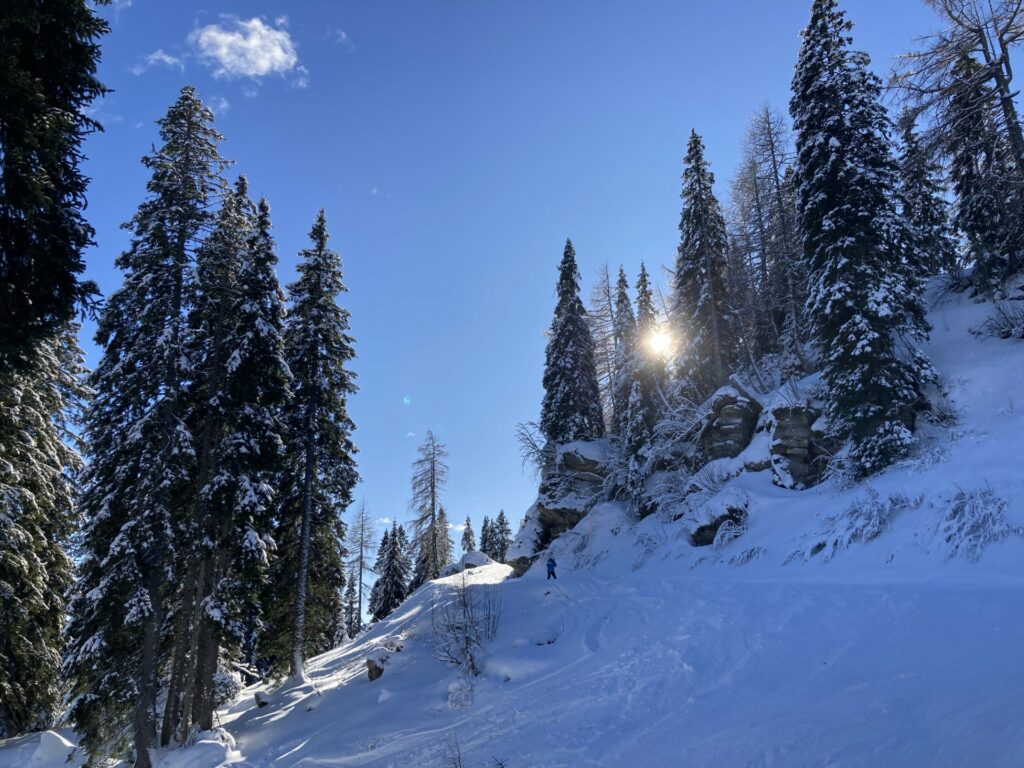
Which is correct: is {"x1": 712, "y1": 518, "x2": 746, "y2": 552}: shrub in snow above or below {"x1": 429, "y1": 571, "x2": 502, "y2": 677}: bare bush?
above

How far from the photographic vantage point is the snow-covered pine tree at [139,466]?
41.4 ft

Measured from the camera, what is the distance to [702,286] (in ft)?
95.7

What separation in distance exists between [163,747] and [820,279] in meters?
23.4

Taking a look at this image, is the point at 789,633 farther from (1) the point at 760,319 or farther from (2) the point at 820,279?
(1) the point at 760,319

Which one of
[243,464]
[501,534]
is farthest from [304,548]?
[501,534]

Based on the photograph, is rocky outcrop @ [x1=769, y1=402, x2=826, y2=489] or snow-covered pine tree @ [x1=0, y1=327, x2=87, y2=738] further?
rocky outcrop @ [x1=769, y1=402, x2=826, y2=489]

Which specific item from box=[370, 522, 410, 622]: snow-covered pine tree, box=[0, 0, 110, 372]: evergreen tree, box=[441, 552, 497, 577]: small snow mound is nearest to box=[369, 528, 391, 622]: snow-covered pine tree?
box=[370, 522, 410, 622]: snow-covered pine tree

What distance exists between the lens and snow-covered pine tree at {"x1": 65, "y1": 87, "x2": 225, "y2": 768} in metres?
12.6

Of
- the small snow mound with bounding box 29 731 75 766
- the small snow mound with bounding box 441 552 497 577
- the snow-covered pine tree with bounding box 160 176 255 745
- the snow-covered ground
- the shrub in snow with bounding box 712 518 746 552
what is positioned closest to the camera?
the snow-covered ground

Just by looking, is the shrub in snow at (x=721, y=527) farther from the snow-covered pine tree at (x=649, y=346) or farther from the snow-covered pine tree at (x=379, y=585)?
the snow-covered pine tree at (x=379, y=585)

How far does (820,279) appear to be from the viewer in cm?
1714

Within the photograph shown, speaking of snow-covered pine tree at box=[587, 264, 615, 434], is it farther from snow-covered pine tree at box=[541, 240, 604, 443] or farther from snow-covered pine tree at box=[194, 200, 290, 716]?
snow-covered pine tree at box=[194, 200, 290, 716]

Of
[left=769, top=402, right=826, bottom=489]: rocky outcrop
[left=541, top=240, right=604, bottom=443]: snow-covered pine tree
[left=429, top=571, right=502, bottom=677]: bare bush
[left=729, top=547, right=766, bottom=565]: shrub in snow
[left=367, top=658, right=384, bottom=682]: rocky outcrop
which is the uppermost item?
[left=541, top=240, right=604, bottom=443]: snow-covered pine tree

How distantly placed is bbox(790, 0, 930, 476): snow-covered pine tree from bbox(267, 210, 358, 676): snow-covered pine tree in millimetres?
17880
